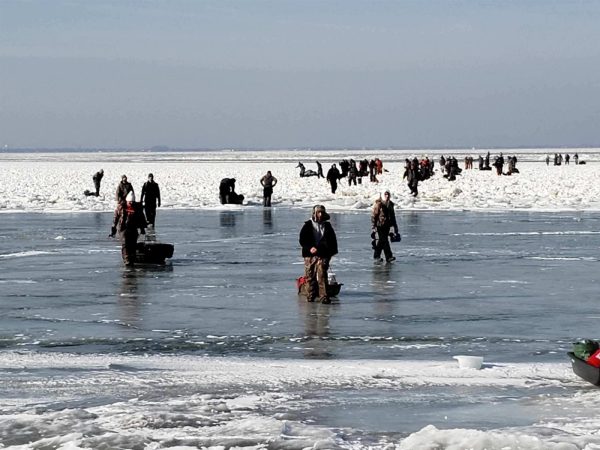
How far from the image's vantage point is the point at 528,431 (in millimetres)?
8547

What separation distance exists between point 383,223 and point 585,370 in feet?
38.0

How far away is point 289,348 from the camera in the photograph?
12.5 metres

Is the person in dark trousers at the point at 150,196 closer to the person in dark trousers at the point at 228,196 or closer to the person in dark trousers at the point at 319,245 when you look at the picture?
the person in dark trousers at the point at 228,196

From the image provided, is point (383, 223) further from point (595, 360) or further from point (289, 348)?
point (595, 360)

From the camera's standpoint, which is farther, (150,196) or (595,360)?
(150,196)

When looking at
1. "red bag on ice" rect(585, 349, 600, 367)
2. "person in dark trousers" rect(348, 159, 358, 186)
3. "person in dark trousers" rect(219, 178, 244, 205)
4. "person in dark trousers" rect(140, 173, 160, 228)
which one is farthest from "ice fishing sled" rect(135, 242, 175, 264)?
"person in dark trousers" rect(348, 159, 358, 186)

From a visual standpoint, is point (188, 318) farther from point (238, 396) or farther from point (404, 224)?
point (404, 224)

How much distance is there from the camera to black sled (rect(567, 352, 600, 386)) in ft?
33.4

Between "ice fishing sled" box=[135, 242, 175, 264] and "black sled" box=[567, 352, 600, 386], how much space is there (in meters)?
12.7

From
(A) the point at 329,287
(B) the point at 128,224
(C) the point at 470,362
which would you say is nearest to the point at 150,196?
(B) the point at 128,224

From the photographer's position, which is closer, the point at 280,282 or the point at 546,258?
the point at 280,282

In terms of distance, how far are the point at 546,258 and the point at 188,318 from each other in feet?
33.0

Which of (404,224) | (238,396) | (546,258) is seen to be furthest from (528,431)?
(404,224)

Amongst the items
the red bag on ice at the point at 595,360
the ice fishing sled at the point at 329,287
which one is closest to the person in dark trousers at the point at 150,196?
the ice fishing sled at the point at 329,287
